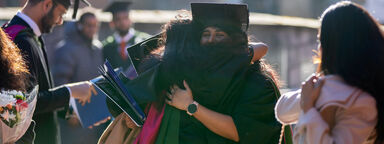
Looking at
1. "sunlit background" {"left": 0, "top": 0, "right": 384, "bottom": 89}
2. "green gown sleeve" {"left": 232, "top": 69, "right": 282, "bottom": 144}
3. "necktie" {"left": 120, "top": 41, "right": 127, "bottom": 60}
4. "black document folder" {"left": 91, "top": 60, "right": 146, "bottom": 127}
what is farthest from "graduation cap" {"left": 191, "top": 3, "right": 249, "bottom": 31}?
"sunlit background" {"left": 0, "top": 0, "right": 384, "bottom": 89}

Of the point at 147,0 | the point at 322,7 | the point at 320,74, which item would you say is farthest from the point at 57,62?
the point at 322,7

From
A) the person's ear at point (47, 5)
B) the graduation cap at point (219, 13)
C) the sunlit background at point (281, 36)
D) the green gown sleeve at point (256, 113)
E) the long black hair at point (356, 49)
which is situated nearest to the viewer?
the long black hair at point (356, 49)

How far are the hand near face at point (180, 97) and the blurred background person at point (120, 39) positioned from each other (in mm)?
3954

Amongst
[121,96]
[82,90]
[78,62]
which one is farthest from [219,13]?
[78,62]

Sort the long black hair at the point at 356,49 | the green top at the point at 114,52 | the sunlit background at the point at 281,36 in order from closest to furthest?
the long black hair at the point at 356,49
the green top at the point at 114,52
the sunlit background at the point at 281,36

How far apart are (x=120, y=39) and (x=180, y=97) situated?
191 inches

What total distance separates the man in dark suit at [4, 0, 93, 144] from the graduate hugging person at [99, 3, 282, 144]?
0.89 m

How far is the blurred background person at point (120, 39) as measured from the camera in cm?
812

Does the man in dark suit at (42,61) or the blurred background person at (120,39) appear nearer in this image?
the man in dark suit at (42,61)

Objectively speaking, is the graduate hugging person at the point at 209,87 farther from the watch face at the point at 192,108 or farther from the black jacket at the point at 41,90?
the black jacket at the point at 41,90

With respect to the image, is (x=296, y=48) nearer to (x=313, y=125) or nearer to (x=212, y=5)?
→ (x=212, y=5)

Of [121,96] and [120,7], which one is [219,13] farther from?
[120,7]

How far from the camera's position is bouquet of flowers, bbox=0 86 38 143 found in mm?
3584

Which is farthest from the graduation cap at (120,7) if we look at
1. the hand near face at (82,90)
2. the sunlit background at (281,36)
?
the hand near face at (82,90)
